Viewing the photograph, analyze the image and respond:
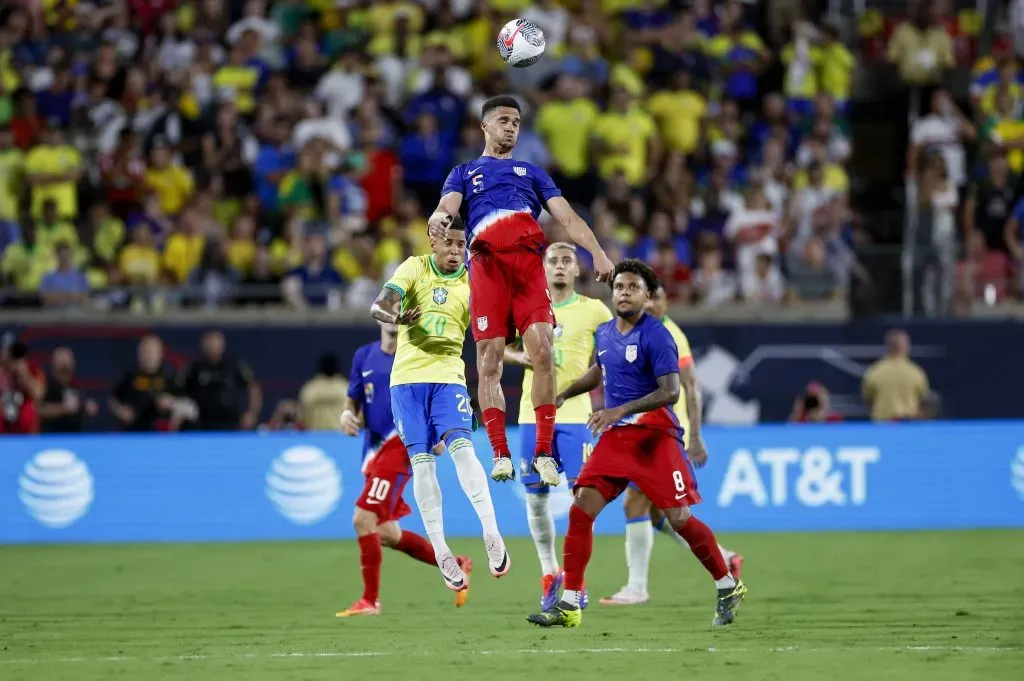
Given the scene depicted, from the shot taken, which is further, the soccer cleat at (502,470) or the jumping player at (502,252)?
the jumping player at (502,252)

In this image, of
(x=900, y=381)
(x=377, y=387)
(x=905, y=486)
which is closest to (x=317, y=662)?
(x=377, y=387)

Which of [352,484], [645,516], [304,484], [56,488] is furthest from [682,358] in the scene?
[56,488]

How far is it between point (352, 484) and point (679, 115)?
24.9ft

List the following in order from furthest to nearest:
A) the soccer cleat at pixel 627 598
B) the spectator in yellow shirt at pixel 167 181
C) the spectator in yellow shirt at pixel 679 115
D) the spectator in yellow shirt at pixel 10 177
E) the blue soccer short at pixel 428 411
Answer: the spectator in yellow shirt at pixel 679 115
the spectator in yellow shirt at pixel 167 181
the spectator in yellow shirt at pixel 10 177
the soccer cleat at pixel 627 598
the blue soccer short at pixel 428 411

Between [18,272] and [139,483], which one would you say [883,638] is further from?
[18,272]

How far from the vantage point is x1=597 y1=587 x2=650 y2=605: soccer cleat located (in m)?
12.7

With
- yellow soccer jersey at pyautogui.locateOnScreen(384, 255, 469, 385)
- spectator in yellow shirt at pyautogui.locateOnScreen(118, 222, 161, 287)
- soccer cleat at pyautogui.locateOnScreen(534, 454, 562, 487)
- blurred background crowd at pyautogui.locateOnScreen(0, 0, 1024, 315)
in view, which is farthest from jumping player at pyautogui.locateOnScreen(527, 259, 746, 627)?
spectator in yellow shirt at pyautogui.locateOnScreen(118, 222, 161, 287)

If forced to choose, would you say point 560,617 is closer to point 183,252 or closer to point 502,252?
point 502,252

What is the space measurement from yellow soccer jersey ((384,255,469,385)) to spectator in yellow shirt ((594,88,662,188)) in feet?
34.6

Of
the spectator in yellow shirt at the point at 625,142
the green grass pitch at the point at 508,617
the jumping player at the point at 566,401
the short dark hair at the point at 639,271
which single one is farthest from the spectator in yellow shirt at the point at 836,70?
the short dark hair at the point at 639,271

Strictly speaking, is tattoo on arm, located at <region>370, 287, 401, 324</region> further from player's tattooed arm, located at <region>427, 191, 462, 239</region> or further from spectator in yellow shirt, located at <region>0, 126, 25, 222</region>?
spectator in yellow shirt, located at <region>0, 126, 25, 222</region>

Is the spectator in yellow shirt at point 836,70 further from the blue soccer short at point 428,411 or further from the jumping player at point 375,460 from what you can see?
the blue soccer short at point 428,411

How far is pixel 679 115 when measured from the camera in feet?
72.8

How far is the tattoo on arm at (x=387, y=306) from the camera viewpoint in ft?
33.6
